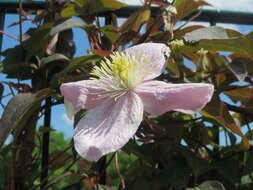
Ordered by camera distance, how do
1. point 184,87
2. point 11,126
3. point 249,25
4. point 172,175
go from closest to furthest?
point 184,87, point 11,126, point 172,175, point 249,25

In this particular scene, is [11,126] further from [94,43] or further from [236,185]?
[236,185]

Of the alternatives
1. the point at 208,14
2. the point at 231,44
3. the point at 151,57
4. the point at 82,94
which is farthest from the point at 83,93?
the point at 208,14

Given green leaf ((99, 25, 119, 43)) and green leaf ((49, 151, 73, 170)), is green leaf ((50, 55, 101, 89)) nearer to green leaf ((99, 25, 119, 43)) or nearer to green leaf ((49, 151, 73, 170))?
green leaf ((99, 25, 119, 43))

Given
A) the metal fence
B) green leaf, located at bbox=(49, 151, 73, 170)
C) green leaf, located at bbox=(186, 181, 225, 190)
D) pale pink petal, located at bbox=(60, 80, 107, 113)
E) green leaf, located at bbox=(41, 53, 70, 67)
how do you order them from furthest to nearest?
1. the metal fence
2. green leaf, located at bbox=(49, 151, 73, 170)
3. green leaf, located at bbox=(41, 53, 70, 67)
4. green leaf, located at bbox=(186, 181, 225, 190)
5. pale pink petal, located at bbox=(60, 80, 107, 113)

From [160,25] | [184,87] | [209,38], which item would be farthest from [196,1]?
[184,87]

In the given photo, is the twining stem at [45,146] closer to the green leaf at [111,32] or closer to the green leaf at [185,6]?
the green leaf at [111,32]

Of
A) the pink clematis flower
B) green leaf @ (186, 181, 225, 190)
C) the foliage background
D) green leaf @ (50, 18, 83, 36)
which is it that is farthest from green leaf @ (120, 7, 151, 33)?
green leaf @ (186, 181, 225, 190)

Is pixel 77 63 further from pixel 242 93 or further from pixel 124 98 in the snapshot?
pixel 242 93
